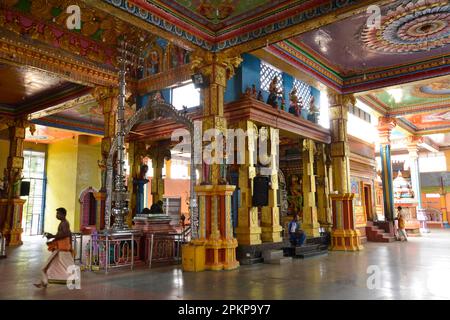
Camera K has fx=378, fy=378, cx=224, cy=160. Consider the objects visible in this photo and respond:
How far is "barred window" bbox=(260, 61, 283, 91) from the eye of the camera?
34.6 feet

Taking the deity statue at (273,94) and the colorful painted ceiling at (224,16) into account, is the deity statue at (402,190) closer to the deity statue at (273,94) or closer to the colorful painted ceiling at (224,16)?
the deity statue at (273,94)

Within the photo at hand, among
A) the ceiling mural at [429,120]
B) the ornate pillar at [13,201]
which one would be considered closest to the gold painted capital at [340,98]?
the ceiling mural at [429,120]

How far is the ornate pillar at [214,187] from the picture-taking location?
25.4ft

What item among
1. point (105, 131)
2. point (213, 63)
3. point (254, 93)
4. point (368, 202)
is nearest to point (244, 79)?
point (254, 93)

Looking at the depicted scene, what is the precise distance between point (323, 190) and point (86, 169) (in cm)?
1253

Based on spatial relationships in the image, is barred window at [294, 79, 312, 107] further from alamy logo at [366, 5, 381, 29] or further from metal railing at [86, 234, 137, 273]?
metal railing at [86, 234, 137, 273]

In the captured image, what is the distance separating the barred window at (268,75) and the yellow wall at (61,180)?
12.2 metres

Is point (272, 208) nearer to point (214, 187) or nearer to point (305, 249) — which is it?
point (305, 249)

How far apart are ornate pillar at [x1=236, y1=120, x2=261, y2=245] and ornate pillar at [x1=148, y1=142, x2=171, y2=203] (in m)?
3.16

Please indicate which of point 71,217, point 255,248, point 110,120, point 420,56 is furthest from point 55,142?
point 420,56

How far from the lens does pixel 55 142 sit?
20.4 meters

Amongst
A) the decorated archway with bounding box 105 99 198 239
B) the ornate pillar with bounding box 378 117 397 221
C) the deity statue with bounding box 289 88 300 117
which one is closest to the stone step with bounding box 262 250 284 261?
the decorated archway with bounding box 105 99 198 239
